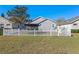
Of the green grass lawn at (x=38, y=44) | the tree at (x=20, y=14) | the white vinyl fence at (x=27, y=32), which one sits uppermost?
the tree at (x=20, y=14)

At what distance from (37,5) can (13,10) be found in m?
0.31

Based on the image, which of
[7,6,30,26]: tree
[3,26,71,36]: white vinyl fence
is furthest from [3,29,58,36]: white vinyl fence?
[7,6,30,26]: tree

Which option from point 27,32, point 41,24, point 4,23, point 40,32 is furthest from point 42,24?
point 4,23

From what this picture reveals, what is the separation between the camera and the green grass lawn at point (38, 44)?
35.9 ft

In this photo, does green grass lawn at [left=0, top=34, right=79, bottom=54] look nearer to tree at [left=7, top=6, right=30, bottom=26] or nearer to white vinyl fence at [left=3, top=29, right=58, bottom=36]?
white vinyl fence at [left=3, top=29, right=58, bottom=36]

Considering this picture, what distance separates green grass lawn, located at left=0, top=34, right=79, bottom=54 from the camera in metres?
11.0

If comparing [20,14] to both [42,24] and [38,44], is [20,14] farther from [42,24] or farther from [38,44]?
[38,44]

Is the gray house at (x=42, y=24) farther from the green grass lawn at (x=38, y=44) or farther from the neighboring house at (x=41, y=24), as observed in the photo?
the green grass lawn at (x=38, y=44)

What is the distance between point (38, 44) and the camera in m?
11.0

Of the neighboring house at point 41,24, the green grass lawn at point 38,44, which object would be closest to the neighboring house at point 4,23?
the neighboring house at point 41,24
